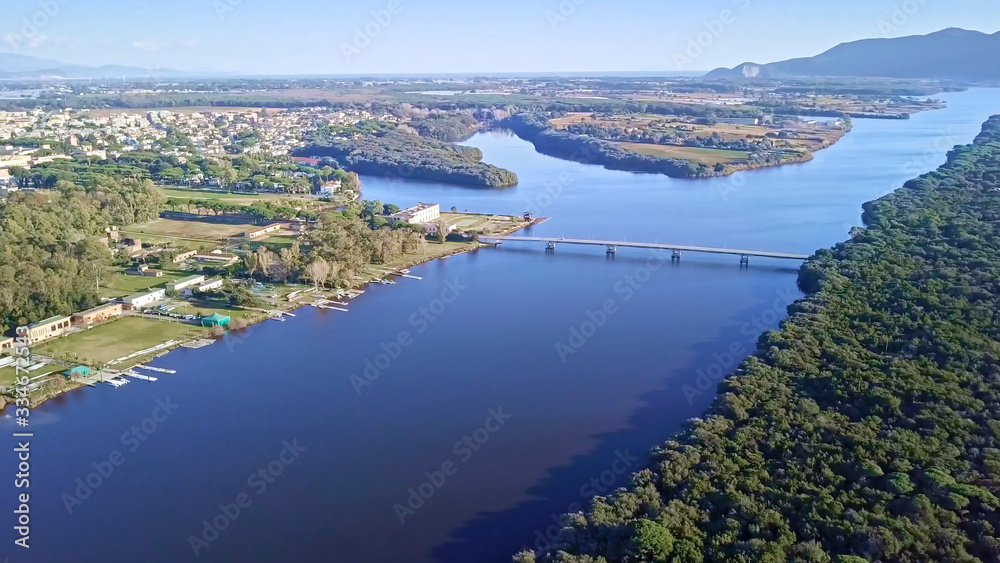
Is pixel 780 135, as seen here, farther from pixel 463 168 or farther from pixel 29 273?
pixel 29 273

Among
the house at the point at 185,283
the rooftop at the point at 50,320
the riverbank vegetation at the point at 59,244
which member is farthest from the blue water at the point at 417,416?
the riverbank vegetation at the point at 59,244

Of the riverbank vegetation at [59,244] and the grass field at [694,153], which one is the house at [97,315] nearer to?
the riverbank vegetation at [59,244]

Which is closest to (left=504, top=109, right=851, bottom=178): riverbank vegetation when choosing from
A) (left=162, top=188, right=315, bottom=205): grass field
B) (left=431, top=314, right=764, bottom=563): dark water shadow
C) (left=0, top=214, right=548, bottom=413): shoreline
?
(left=0, top=214, right=548, bottom=413): shoreline

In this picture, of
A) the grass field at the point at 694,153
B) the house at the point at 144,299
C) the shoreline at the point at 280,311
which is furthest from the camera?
the grass field at the point at 694,153

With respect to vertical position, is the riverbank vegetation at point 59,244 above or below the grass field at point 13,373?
above

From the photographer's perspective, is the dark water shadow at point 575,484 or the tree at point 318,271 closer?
the dark water shadow at point 575,484
